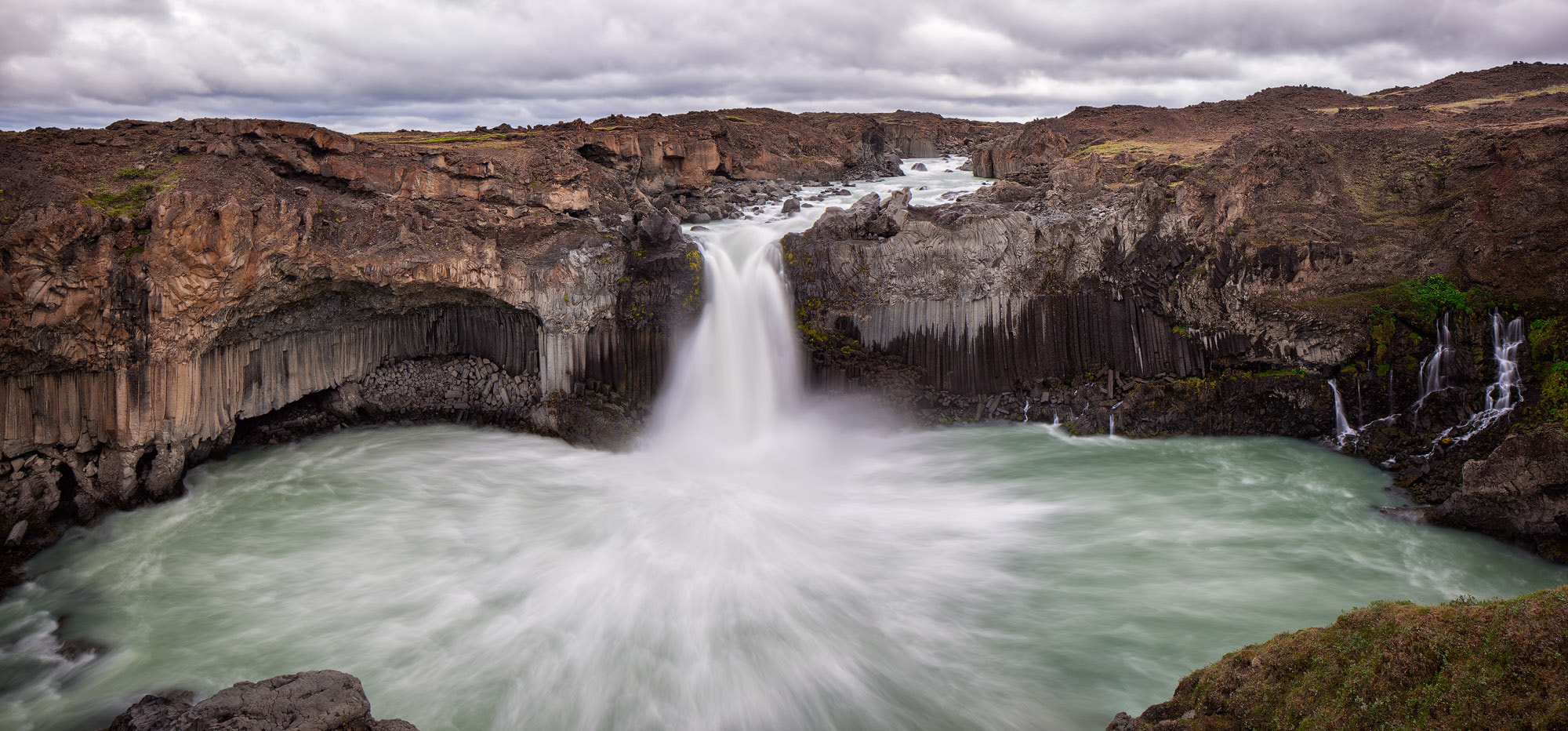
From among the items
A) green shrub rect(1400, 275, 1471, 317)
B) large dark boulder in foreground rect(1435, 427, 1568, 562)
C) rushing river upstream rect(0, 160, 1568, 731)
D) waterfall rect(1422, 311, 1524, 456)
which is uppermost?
green shrub rect(1400, 275, 1471, 317)

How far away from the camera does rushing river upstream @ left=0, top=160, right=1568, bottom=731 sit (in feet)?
31.3

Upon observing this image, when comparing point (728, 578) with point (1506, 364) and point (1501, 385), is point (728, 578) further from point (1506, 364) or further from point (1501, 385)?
point (1506, 364)

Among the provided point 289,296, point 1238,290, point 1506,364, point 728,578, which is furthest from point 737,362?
point 1506,364

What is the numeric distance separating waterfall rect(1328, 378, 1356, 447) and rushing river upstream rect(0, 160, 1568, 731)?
22.7 inches

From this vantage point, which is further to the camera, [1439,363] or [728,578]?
[1439,363]

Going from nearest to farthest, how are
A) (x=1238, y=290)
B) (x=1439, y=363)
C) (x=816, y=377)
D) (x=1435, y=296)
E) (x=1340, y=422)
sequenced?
(x=1439, y=363) → (x=1435, y=296) → (x=1340, y=422) → (x=1238, y=290) → (x=816, y=377)

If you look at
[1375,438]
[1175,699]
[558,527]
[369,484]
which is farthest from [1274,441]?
[369,484]

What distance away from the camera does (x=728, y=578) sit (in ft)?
39.6

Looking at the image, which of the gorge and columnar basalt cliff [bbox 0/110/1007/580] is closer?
the gorge

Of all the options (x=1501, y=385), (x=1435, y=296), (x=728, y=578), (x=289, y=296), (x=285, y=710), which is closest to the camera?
(x=285, y=710)

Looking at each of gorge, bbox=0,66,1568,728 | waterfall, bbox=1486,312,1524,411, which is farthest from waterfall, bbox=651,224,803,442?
waterfall, bbox=1486,312,1524,411

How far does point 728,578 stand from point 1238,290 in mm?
12963

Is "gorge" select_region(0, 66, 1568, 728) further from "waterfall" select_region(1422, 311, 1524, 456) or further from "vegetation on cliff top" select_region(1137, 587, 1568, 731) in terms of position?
"vegetation on cliff top" select_region(1137, 587, 1568, 731)

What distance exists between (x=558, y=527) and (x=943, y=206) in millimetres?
12629
